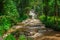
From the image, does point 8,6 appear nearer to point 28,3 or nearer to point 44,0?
point 44,0

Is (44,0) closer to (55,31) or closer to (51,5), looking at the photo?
(51,5)

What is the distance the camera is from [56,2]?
115ft

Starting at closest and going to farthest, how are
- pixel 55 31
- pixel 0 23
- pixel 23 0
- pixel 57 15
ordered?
pixel 0 23 < pixel 55 31 < pixel 57 15 < pixel 23 0

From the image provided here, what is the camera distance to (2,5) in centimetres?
2116

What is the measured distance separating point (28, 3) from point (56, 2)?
2638cm

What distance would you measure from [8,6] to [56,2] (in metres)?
14.5

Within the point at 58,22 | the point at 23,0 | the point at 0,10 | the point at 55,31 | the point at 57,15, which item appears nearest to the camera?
the point at 0,10

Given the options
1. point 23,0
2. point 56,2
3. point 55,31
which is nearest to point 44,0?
point 56,2

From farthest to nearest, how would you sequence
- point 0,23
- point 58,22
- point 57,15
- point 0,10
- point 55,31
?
point 57,15, point 58,22, point 55,31, point 0,10, point 0,23

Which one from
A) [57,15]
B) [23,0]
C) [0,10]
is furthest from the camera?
[23,0]

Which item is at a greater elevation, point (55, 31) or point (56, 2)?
point (56, 2)

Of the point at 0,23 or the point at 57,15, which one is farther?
the point at 57,15

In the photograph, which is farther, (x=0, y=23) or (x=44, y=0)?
(x=44, y=0)

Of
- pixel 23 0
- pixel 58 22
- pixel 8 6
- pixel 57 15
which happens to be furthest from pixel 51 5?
pixel 23 0
